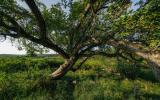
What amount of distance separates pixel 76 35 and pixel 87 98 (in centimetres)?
373

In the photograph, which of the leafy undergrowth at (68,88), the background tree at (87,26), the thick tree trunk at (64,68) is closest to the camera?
the background tree at (87,26)

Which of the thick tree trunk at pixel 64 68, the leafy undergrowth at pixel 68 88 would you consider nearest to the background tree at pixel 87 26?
the thick tree trunk at pixel 64 68

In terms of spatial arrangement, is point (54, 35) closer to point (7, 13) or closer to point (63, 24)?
point (63, 24)

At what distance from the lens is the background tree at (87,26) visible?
44.6 feet

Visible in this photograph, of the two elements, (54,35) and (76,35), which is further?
(54,35)

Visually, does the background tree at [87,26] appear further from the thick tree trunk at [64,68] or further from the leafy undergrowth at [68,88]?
the leafy undergrowth at [68,88]

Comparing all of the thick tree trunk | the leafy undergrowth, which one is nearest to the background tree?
the thick tree trunk

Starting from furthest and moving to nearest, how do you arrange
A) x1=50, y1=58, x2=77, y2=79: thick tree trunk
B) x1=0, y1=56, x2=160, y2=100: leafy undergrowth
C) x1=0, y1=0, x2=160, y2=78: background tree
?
x1=50, y1=58, x2=77, y2=79: thick tree trunk < x1=0, y1=56, x2=160, y2=100: leafy undergrowth < x1=0, y1=0, x2=160, y2=78: background tree

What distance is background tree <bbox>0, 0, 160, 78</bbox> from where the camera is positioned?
13.6 meters

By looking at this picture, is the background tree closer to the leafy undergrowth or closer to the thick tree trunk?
the thick tree trunk

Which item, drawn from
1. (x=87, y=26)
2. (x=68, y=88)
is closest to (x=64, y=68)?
(x=68, y=88)

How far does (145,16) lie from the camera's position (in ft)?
43.5

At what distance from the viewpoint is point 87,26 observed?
1627 centimetres

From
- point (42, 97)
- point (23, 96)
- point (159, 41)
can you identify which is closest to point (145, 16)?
point (159, 41)
